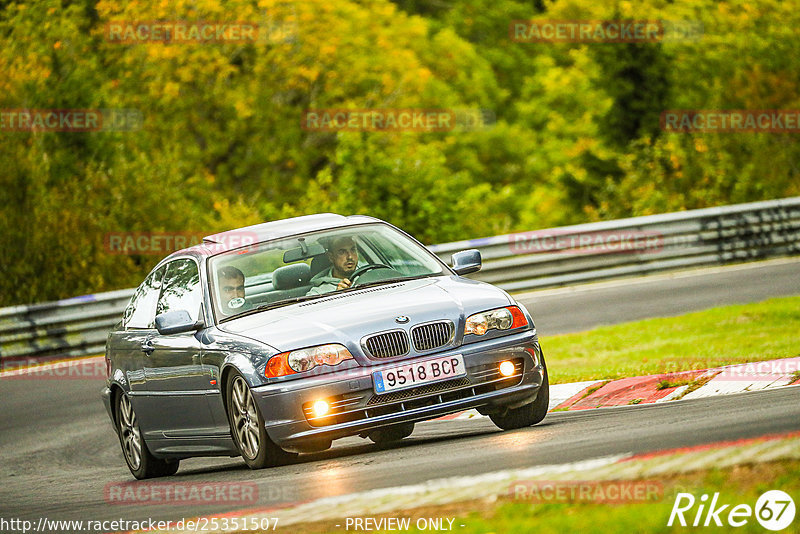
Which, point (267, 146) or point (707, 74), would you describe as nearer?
point (267, 146)

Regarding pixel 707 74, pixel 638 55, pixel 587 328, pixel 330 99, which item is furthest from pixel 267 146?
pixel 587 328

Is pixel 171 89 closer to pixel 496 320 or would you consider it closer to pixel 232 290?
pixel 232 290

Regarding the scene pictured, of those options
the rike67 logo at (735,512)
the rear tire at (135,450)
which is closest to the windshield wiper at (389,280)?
the rear tire at (135,450)

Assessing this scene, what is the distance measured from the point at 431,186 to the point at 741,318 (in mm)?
12604

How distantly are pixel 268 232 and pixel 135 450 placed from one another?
1.89 metres

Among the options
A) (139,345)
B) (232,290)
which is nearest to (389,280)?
(232,290)

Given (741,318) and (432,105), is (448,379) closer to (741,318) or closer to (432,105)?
(741,318)

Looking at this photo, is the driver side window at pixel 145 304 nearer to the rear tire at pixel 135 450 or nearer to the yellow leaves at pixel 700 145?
the rear tire at pixel 135 450

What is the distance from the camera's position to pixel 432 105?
161 ft

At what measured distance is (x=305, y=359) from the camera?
8.51 metres

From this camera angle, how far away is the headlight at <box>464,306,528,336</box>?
877 centimetres

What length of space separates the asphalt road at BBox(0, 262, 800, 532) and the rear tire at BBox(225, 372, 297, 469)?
109mm

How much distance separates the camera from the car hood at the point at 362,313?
336 inches

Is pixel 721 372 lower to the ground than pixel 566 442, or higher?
lower
